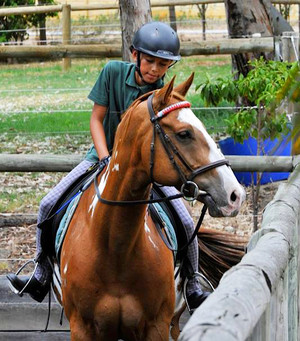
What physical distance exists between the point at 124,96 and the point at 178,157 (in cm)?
116

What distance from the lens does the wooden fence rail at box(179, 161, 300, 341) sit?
2111mm

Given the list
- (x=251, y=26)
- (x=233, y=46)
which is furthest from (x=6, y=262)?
(x=251, y=26)

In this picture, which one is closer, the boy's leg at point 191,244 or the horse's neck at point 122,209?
the horse's neck at point 122,209

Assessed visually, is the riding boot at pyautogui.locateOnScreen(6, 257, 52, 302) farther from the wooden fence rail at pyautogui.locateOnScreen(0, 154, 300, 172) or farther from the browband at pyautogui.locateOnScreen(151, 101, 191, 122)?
the browband at pyautogui.locateOnScreen(151, 101, 191, 122)

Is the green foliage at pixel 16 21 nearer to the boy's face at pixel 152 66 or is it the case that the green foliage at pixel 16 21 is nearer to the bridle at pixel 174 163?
the boy's face at pixel 152 66

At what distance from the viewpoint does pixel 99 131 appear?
515cm

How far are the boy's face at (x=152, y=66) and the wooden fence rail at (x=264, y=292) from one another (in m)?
0.97

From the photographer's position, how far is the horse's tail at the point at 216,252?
6203 mm

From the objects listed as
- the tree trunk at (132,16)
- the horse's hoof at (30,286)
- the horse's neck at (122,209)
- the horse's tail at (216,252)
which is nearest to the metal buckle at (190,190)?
the horse's neck at (122,209)

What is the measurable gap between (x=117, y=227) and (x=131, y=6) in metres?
4.15

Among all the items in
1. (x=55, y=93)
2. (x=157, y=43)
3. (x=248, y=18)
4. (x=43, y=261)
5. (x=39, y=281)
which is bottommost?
(x=55, y=93)

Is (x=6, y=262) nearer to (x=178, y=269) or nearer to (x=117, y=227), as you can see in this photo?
(x=178, y=269)

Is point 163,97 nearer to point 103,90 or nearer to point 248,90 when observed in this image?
point 103,90

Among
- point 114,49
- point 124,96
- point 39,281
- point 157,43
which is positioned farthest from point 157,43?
point 114,49
